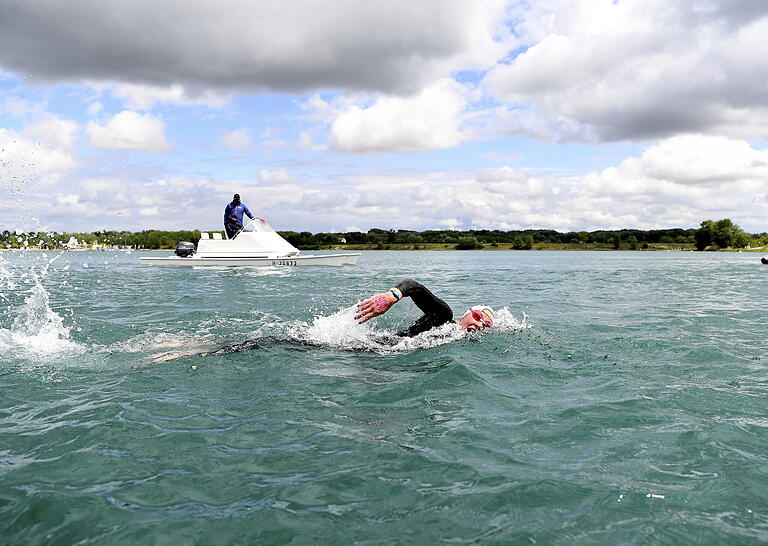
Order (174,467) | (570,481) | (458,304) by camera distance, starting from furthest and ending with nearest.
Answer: (458,304) < (174,467) < (570,481)

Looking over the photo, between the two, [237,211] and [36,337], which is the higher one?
[237,211]

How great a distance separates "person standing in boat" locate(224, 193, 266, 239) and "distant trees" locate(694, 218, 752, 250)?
479ft

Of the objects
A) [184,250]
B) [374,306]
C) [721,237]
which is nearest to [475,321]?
[374,306]

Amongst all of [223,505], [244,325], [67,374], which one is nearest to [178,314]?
[244,325]

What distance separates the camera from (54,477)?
3719 mm

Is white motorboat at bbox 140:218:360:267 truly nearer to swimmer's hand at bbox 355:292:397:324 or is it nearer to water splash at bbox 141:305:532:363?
water splash at bbox 141:305:532:363

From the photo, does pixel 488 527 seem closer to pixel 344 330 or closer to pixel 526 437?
pixel 526 437

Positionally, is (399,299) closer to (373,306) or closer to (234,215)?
(373,306)

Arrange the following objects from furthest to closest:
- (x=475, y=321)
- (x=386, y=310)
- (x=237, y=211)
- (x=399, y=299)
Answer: (x=237, y=211) < (x=475, y=321) < (x=386, y=310) < (x=399, y=299)

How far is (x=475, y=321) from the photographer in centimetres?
873

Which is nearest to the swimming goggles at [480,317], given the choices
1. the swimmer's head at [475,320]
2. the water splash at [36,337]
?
the swimmer's head at [475,320]

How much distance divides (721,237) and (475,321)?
530 ft

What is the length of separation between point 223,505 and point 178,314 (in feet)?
34.1

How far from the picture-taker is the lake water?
3104 millimetres
